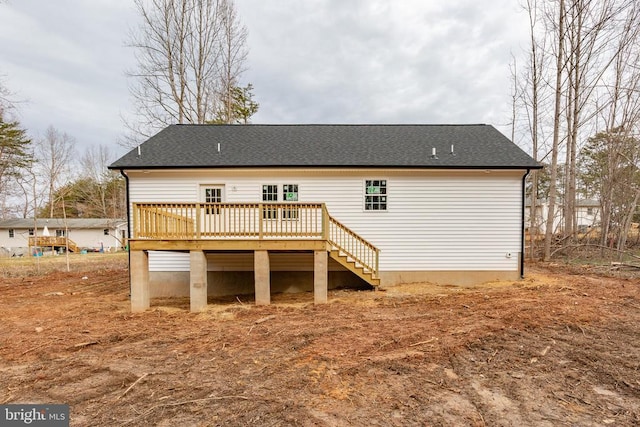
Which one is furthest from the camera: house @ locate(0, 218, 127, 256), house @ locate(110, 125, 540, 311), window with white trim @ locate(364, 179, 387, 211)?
house @ locate(0, 218, 127, 256)

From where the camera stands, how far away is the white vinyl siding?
944 centimetres

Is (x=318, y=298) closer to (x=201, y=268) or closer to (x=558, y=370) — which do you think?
(x=201, y=268)

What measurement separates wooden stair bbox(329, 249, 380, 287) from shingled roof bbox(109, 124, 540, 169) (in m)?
2.90

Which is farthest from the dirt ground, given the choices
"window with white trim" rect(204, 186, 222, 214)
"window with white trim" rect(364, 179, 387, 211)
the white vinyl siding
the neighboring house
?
the neighboring house

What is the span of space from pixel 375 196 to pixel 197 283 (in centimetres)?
596

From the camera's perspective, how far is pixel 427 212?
A: 31.2 feet

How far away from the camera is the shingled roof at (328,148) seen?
9.24 metres

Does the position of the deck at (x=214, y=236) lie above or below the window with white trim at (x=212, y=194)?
below

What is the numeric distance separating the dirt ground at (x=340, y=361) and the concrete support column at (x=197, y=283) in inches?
10.0

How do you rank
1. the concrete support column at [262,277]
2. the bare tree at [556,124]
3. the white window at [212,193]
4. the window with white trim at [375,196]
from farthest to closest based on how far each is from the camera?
1. the bare tree at [556,124]
2. the window with white trim at [375,196]
3. the white window at [212,193]
4. the concrete support column at [262,277]

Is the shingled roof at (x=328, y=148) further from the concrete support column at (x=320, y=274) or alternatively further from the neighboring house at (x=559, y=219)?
the neighboring house at (x=559, y=219)

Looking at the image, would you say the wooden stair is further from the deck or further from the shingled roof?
the shingled roof

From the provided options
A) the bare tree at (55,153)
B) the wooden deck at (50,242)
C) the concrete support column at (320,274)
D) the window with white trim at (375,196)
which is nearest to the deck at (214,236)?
the concrete support column at (320,274)

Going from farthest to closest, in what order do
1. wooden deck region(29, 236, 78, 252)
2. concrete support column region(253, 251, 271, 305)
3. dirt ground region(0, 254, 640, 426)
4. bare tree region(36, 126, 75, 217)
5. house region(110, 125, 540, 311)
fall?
wooden deck region(29, 236, 78, 252) → bare tree region(36, 126, 75, 217) → house region(110, 125, 540, 311) → concrete support column region(253, 251, 271, 305) → dirt ground region(0, 254, 640, 426)
